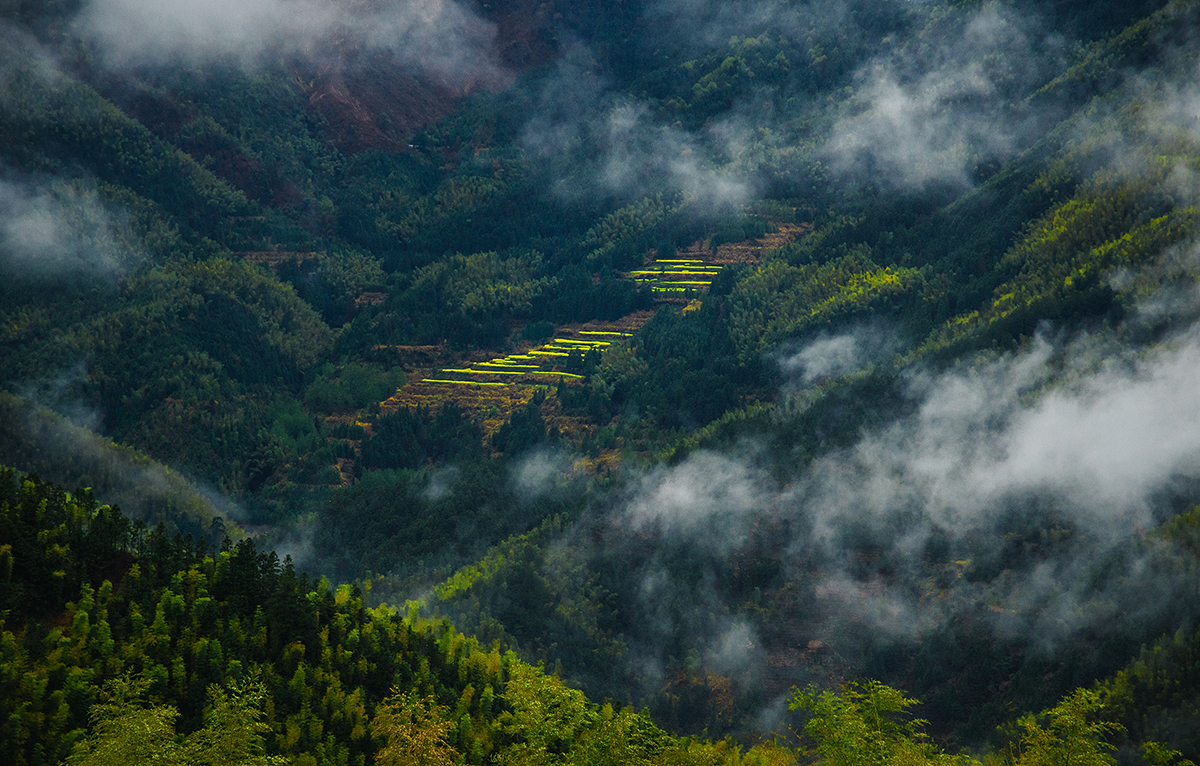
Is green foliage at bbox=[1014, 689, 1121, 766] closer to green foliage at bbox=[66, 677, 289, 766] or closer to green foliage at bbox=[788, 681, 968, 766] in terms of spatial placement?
green foliage at bbox=[788, 681, 968, 766]

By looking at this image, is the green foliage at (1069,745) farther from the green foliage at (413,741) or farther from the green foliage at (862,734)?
the green foliage at (413,741)

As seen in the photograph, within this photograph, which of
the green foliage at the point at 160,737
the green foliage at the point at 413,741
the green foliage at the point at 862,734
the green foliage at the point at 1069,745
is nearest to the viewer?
the green foliage at the point at 160,737

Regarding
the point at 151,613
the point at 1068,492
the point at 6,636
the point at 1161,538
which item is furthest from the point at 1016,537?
the point at 6,636

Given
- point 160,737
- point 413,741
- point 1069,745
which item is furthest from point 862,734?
point 160,737

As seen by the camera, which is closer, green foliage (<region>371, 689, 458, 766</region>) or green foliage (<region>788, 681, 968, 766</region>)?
green foliage (<region>371, 689, 458, 766</region>)

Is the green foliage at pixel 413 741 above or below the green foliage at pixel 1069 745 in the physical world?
above

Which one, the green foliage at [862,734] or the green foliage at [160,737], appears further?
the green foliage at [862,734]

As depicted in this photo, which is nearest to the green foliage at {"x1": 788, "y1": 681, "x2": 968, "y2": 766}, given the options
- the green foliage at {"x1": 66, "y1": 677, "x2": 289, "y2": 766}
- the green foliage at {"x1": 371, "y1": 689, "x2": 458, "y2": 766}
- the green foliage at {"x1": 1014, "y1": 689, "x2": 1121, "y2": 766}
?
the green foliage at {"x1": 1014, "y1": 689, "x2": 1121, "y2": 766}

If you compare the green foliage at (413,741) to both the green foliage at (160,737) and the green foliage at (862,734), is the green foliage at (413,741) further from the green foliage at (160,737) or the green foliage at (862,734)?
the green foliage at (862,734)

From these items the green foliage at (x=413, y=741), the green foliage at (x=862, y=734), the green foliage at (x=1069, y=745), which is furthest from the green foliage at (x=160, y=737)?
the green foliage at (x=1069, y=745)

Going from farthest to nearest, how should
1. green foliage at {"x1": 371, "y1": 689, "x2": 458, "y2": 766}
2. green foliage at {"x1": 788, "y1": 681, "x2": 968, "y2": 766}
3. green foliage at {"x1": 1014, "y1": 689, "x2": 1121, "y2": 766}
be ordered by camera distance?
green foliage at {"x1": 788, "y1": 681, "x2": 968, "y2": 766}, green foliage at {"x1": 371, "y1": 689, "x2": 458, "y2": 766}, green foliage at {"x1": 1014, "y1": 689, "x2": 1121, "y2": 766}

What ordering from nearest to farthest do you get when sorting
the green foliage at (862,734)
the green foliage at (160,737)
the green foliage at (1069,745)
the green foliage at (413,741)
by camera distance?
the green foliage at (160,737)
the green foliage at (1069,745)
the green foliage at (413,741)
the green foliage at (862,734)

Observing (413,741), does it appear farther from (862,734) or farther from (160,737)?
(862,734)

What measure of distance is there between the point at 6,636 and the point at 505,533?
117 metres
